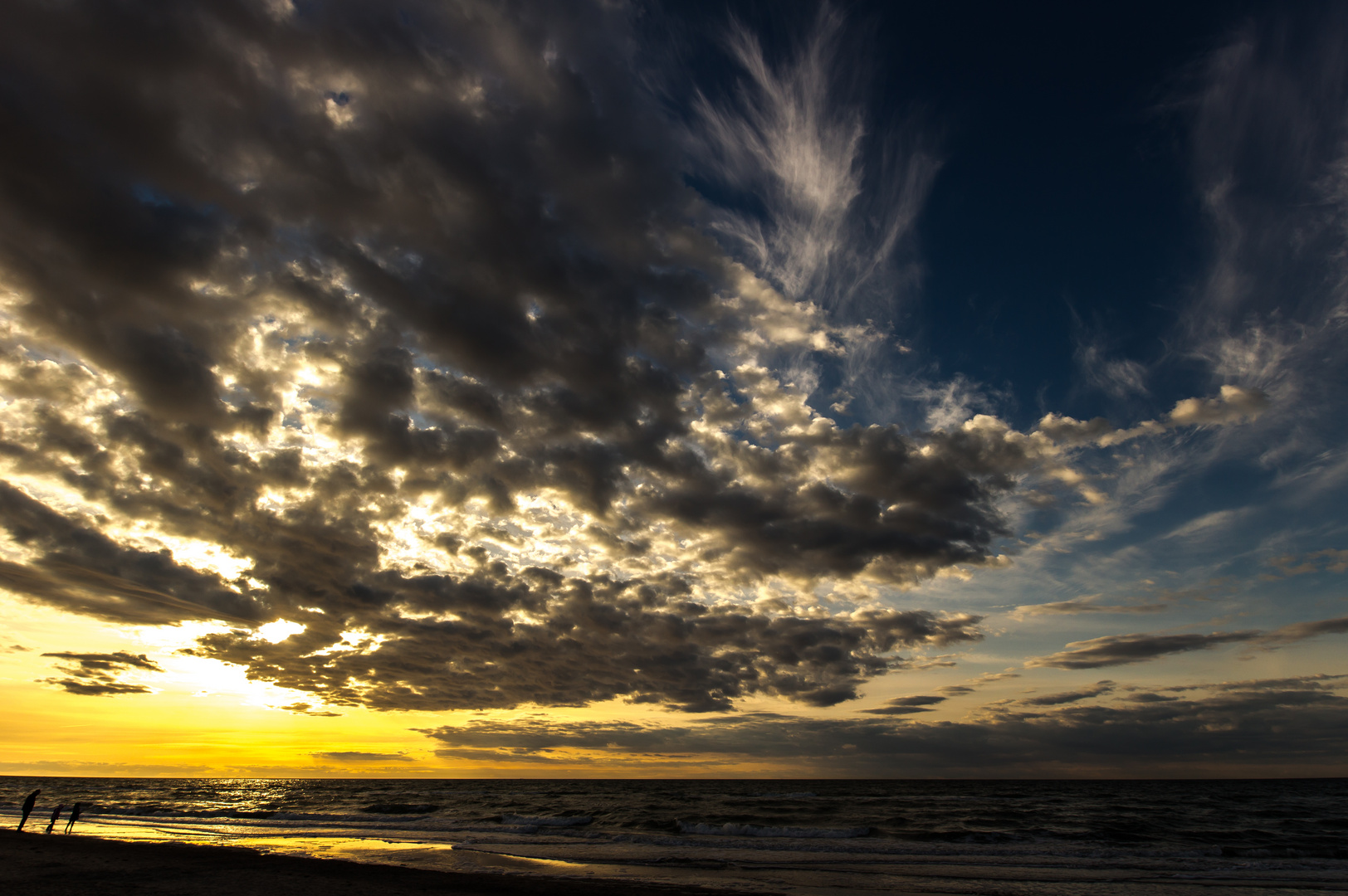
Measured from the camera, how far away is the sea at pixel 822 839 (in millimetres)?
25859

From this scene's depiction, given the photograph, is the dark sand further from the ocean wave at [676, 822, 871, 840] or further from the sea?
the ocean wave at [676, 822, 871, 840]

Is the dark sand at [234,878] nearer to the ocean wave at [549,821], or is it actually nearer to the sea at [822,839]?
the sea at [822,839]

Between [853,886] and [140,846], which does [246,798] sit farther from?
[853,886]

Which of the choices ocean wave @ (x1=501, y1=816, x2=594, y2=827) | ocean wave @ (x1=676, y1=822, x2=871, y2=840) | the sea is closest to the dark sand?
the sea

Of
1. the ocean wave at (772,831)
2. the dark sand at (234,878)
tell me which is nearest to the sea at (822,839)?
the ocean wave at (772,831)

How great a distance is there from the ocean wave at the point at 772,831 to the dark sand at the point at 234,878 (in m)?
24.8

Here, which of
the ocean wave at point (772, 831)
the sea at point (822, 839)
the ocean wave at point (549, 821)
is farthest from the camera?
the ocean wave at point (549, 821)

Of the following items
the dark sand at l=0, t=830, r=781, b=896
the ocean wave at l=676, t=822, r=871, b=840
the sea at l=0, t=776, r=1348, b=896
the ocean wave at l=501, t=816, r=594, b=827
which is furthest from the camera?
the ocean wave at l=501, t=816, r=594, b=827

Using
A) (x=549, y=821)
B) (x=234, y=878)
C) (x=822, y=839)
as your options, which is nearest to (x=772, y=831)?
(x=822, y=839)

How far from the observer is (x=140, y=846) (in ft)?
96.7

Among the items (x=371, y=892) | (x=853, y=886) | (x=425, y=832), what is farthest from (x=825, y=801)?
(x=371, y=892)

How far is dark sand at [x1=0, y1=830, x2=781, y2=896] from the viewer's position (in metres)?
19.8

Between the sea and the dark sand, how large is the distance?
2488 millimetres

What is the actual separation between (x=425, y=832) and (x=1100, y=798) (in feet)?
263
